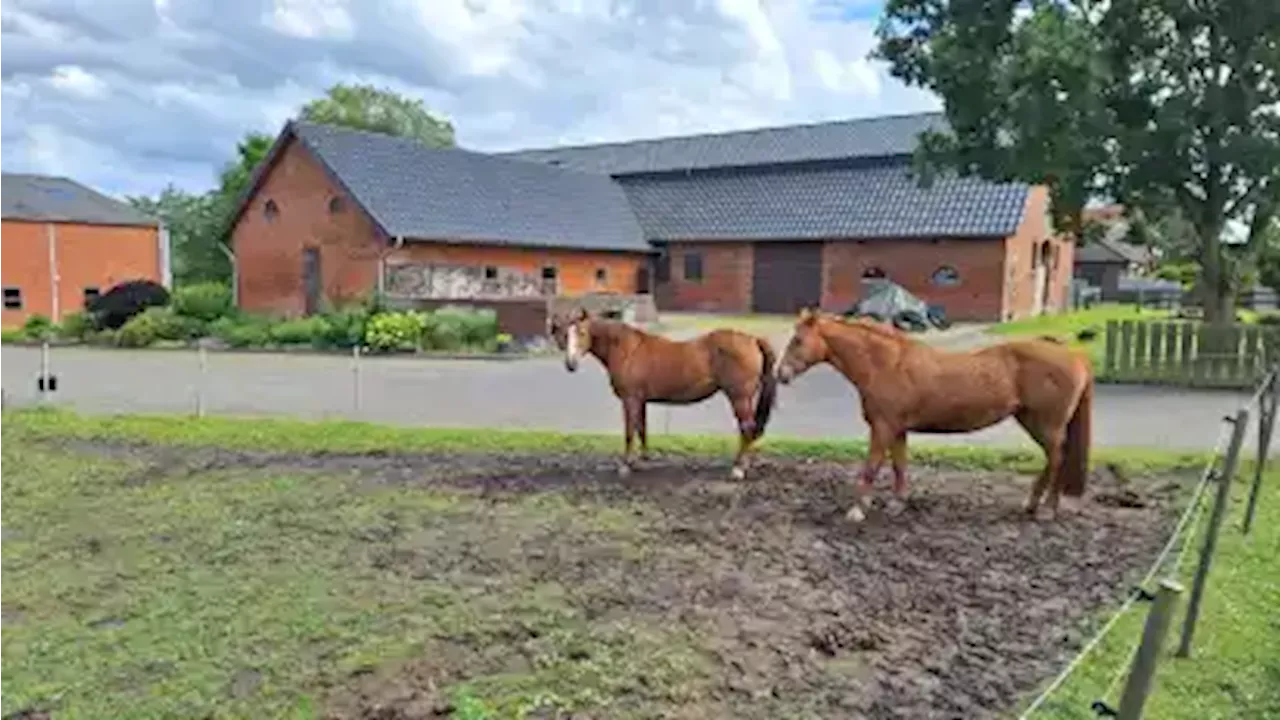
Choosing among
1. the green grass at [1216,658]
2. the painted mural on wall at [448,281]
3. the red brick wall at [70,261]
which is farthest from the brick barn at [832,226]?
the green grass at [1216,658]

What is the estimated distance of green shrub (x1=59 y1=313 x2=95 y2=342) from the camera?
29875mm

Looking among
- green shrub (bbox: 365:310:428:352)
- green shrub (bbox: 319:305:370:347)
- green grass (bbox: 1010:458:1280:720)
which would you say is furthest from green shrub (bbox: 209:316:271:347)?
green grass (bbox: 1010:458:1280:720)

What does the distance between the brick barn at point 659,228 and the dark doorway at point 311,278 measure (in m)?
0.06

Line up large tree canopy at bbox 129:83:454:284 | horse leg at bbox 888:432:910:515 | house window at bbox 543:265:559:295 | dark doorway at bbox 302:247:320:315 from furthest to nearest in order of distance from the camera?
large tree canopy at bbox 129:83:454:284
house window at bbox 543:265:559:295
dark doorway at bbox 302:247:320:315
horse leg at bbox 888:432:910:515

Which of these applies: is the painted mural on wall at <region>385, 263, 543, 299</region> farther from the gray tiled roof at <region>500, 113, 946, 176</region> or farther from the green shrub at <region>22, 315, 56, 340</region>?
the gray tiled roof at <region>500, 113, 946, 176</region>

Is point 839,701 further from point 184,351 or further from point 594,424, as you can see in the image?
point 184,351

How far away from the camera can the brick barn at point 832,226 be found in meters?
35.0

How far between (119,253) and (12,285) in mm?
4715

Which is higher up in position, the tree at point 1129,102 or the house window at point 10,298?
the tree at point 1129,102

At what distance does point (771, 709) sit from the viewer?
14.1ft

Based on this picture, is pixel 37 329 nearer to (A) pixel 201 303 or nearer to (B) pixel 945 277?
(A) pixel 201 303

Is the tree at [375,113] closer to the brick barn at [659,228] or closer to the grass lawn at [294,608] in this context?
the brick barn at [659,228]

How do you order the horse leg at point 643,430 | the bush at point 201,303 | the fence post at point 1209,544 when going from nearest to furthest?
the fence post at point 1209,544
the horse leg at point 643,430
the bush at point 201,303

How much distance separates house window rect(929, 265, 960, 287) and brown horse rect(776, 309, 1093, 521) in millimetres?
28535
